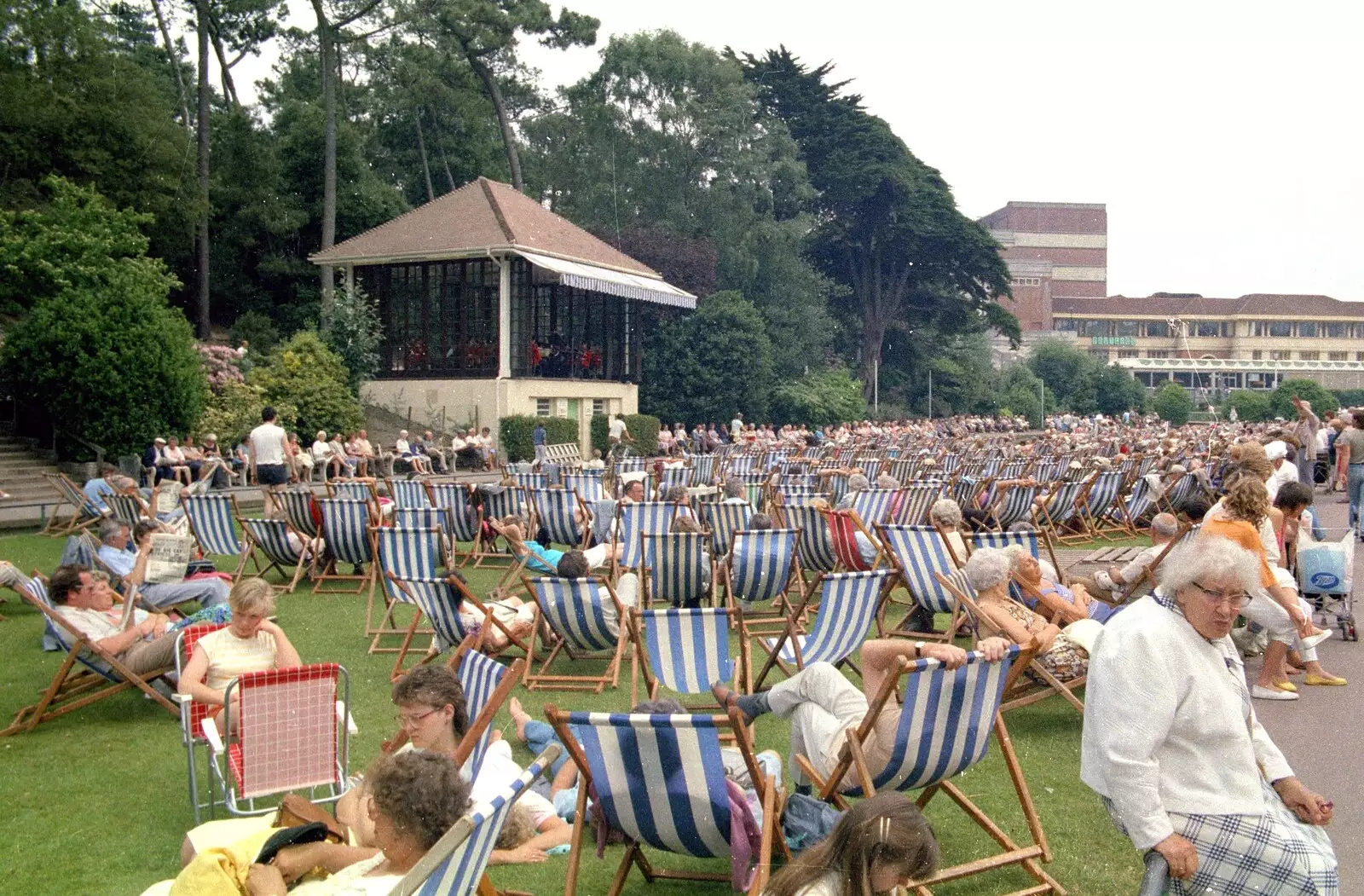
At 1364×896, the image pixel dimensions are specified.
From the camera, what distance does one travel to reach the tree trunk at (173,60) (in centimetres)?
3762

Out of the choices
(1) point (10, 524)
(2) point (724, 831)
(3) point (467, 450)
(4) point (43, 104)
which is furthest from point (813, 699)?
(4) point (43, 104)

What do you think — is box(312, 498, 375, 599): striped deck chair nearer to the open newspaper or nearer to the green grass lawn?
the open newspaper

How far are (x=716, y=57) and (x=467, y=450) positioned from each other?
87.2 ft

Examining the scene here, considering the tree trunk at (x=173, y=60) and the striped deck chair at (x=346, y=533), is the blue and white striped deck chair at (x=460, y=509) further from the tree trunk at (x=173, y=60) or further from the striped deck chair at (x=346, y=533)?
the tree trunk at (x=173, y=60)

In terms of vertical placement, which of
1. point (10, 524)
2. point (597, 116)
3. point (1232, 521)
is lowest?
point (10, 524)

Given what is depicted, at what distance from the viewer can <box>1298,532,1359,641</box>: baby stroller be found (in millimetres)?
7773

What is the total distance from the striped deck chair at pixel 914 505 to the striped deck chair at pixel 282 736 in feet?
24.5

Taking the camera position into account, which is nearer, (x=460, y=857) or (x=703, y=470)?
(x=460, y=857)

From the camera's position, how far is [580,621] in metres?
6.82

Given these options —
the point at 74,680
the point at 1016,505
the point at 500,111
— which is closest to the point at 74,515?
the point at 74,680

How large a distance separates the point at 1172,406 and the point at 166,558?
68.6 metres

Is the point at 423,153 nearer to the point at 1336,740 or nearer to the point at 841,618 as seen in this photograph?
the point at 841,618

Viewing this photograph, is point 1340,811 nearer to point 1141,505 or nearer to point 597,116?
point 1141,505

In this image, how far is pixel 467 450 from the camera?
27.3 meters
